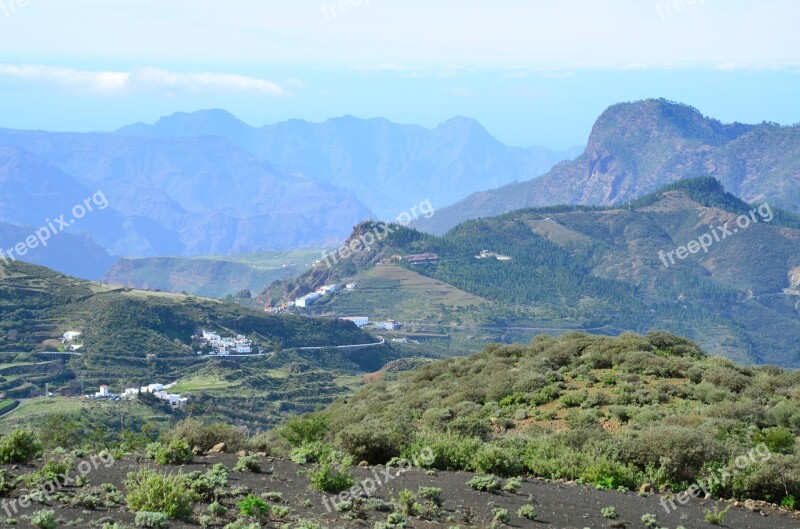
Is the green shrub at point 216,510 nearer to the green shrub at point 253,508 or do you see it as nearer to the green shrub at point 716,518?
the green shrub at point 253,508

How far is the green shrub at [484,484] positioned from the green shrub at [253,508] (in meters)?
3.52

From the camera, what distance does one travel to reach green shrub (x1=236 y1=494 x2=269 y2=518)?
12594 mm

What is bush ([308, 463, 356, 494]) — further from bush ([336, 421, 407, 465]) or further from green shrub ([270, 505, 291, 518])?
bush ([336, 421, 407, 465])

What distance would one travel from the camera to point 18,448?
49.9 ft

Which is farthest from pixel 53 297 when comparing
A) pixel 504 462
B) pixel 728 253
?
pixel 728 253

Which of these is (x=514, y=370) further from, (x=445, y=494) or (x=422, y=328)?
(x=422, y=328)

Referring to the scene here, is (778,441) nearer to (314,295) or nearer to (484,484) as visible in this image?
(484,484)

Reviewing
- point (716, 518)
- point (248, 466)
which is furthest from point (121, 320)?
point (716, 518)

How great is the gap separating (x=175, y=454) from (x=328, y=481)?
2994 millimetres

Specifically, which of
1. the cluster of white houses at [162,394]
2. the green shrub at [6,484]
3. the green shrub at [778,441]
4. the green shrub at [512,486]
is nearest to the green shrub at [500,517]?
the green shrub at [512,486]

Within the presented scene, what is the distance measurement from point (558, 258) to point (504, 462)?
181m

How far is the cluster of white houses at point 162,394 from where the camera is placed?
66775 millimetres

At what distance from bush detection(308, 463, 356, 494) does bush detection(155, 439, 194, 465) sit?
2.58 m

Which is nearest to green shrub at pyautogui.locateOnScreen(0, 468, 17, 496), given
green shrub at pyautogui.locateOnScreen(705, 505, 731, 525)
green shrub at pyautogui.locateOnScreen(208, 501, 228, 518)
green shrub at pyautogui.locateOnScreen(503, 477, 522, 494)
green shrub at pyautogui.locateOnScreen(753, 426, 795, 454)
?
green shrub at pyautogui.locateOnScreen(208, 501, 228, 518)
